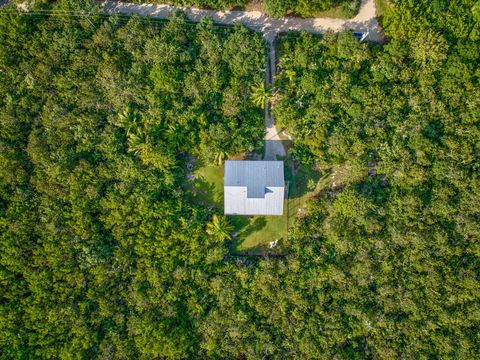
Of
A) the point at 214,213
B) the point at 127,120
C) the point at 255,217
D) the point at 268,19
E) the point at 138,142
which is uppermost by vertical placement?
the point at 268,19

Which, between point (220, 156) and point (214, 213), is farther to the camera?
point (214, 213)

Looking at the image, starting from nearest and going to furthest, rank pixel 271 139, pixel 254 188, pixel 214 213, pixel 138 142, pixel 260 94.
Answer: pixel 254 188 < pixel 138 142 < pixel 260 94 < pixel 214 213 < pixel 271 139

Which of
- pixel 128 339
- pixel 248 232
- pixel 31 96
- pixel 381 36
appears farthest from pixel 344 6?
pixel 128 339

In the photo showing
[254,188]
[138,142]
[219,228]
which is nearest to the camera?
[254,188]

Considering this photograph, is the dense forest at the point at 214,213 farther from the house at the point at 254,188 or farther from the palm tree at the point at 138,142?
the house at the point at 254,188

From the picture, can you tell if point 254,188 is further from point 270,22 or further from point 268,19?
point 268,19

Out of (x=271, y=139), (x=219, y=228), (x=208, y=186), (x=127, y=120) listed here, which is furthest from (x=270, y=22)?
(x=219, y=228)

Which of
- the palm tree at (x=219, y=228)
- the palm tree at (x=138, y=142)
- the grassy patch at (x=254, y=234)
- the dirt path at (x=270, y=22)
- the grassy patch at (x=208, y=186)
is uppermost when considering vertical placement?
the dirt path at (x=270, y=22)

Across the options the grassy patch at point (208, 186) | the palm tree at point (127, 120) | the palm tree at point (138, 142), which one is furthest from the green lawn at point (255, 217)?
the palm tree at point (127, 120)
